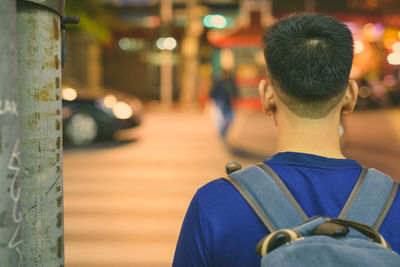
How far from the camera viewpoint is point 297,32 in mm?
1510

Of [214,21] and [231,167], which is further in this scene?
[214,21]

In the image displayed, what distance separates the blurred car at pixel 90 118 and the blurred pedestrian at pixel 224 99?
2361 millimetres

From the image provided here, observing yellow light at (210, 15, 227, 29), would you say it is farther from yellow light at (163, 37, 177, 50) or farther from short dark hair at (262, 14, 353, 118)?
short dark hair at (262, 14, 353, 118)

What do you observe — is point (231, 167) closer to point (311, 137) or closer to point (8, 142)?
point (311, 137)

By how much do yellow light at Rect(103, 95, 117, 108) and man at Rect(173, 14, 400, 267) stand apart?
12.6 m

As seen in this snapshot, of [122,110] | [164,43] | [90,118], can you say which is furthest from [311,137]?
[164,43]

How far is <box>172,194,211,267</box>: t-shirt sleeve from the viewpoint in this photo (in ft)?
4.69

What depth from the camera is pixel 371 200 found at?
144cm

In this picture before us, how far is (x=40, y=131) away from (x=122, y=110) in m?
12.6

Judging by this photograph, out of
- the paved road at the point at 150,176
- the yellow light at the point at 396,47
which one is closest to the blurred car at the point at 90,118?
the paved road at the point at 150,176

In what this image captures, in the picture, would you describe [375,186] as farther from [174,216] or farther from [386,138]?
[386,138]

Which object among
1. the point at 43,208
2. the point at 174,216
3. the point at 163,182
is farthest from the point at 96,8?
the point at 43,208

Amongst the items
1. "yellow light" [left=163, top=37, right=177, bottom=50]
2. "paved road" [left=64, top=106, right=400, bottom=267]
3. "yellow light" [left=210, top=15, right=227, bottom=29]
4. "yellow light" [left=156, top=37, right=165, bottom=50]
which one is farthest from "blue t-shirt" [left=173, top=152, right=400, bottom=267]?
"yellow light" [left=210, top=15, right=227, bottom=29]

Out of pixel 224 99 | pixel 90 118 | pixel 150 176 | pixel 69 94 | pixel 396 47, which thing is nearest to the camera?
pixel 150 176
